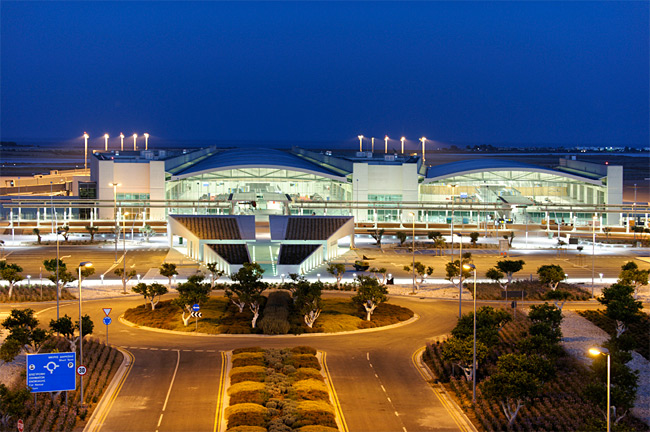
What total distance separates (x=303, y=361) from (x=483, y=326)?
8.62m

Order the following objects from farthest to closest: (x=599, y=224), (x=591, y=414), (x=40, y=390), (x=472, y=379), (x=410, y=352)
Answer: (x=599, y=224) < (x=410, y=352) < (x=472, y=379) < (x=591, y=414) < (x=40, y=390)

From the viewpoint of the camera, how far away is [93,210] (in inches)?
3720

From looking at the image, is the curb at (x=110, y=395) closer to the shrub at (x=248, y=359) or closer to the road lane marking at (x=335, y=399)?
the shrub at (x=248, y=359)

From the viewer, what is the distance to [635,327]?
142ft

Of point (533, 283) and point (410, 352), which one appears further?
point (533, 283)

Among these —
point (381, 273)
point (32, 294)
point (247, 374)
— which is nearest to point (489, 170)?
point (381, 273)

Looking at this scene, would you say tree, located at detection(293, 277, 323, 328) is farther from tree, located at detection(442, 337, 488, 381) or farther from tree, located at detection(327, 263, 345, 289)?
tree, located at detection(327, 263, 345, 289)

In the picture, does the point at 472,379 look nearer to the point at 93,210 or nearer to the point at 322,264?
the point at 322,264

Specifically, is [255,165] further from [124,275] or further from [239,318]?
[239,318]

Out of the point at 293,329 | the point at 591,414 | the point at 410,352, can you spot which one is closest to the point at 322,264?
the point at 293,329

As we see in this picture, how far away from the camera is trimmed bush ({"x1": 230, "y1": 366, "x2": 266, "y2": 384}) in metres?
32.8

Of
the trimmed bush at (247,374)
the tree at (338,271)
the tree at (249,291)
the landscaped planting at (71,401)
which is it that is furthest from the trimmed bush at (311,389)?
the tree at (338,271)

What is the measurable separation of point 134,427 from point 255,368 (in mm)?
7399

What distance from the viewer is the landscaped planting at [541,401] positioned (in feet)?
94.1
